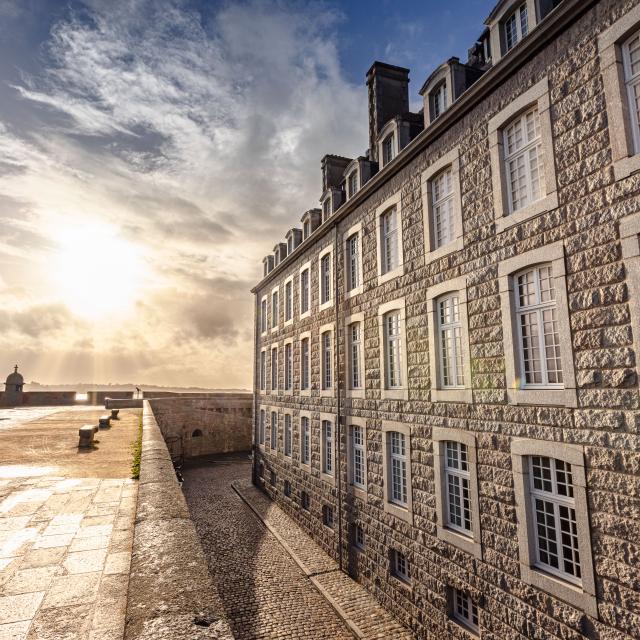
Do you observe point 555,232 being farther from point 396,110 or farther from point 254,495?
point 254,495

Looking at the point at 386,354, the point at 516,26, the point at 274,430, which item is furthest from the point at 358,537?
the point at 516,26

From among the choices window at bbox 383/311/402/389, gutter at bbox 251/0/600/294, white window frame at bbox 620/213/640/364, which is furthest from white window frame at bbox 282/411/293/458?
white window frame at bbox 620/213/640/364

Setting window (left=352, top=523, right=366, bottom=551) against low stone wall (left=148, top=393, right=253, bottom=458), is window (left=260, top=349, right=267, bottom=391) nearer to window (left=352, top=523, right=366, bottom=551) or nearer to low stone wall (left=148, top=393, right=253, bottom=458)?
low stone wall (left=148, top=393, right=253, bottom=458)

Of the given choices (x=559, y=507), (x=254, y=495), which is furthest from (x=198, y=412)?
(x=559, y=507)

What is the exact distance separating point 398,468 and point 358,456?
2.34 meters

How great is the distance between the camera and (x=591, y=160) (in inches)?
288

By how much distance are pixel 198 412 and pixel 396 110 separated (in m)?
27.9

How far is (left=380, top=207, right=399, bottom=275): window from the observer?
1324 cm

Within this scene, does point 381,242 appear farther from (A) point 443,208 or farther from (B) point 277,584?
(B) point 277,584

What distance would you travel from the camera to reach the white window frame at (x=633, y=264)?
21.1 ft

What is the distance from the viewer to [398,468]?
41.1 ft

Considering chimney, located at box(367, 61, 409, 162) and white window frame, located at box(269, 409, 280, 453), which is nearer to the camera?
chimney, located at box(367, 61, 409, 162)

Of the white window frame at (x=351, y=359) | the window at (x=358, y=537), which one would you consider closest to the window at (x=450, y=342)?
the white window frame at (x=351, y=359)

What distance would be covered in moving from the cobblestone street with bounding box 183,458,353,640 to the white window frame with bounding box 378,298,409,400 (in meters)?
6.20
